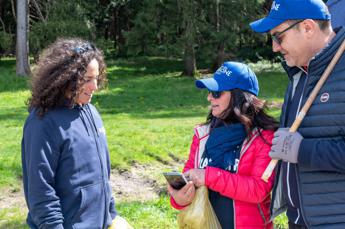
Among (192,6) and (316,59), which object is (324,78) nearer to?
(316,59)

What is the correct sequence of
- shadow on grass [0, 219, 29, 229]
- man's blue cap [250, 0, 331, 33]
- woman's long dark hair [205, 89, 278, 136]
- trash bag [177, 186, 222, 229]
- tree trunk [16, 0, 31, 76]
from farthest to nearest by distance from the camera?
tree trunk [16, 0, 31, 76] < shadow on grass [0, 219, 29, 229] < woman's long dark hair [205, 89, 278, 136] < trash bag [177, 186, 222, 229] < man's blue cap [250, 0, 331, 33]

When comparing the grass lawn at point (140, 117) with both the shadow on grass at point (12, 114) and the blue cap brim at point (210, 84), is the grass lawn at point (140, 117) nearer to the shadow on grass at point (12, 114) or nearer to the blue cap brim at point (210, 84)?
the shadow on grass at point (12, 114)

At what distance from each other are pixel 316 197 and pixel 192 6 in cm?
2261

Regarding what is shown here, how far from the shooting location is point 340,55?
2.53 m

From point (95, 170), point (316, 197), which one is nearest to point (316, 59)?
point (316, 197)

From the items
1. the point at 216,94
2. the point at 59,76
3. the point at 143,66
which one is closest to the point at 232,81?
the point at 216,94

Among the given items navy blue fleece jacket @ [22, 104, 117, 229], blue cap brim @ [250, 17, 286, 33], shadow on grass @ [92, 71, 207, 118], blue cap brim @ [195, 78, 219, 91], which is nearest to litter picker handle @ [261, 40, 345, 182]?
blue cap brim @ [250, 17, 286, 33]

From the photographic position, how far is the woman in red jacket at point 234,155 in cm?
309

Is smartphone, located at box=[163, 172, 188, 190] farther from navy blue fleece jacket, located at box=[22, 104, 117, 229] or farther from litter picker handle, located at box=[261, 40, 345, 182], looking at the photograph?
litter picker handle, located at box=[261, 40, 345, 182]

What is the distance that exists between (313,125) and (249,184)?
618mm

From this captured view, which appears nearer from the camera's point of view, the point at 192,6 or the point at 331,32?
the point at 331,32

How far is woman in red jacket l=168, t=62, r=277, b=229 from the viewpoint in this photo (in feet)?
10.1

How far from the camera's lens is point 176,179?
3.16 meters

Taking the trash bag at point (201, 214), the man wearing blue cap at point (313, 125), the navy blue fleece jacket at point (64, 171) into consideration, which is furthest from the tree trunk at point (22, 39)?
the man wearing blue cap at point (313, 125)
